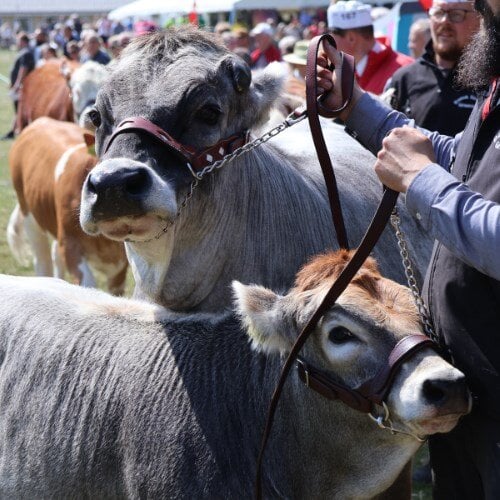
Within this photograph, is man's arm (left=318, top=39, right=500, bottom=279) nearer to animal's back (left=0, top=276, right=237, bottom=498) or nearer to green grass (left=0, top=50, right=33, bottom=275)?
animal's back (left=0, top=276, right=237, bottom=498)

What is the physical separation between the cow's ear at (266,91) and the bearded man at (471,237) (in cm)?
128

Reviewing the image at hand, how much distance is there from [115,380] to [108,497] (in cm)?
47

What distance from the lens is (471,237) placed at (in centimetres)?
290

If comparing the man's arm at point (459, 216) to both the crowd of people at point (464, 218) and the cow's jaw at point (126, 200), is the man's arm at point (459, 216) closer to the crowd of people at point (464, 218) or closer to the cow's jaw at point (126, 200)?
the crowd of people at point (464, 218)

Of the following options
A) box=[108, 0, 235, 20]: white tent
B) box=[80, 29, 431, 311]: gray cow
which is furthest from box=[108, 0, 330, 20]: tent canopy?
box=[80, 29, 431, 311]: gray cow

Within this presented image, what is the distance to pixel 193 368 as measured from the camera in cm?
385

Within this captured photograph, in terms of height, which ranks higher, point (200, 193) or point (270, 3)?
point (200, 193)

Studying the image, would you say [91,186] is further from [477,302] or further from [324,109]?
[477,302]

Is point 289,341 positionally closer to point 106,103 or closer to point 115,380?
point 115,380

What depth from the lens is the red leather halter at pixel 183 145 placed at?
13.3 ft

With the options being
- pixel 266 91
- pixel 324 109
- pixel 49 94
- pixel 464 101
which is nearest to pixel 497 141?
pixel 324 109

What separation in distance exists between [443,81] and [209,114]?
3.56 metres

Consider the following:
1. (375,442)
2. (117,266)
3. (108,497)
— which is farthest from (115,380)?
(117,266)

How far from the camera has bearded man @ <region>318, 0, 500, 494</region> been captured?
2938mm
